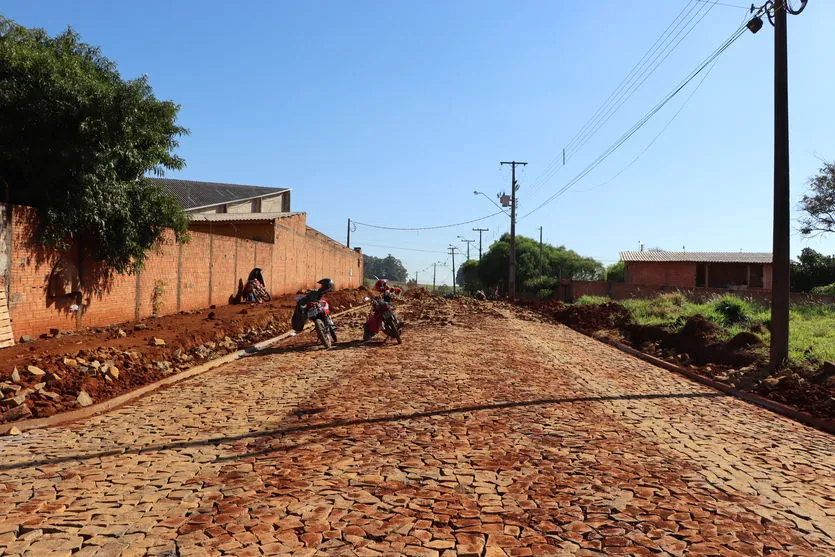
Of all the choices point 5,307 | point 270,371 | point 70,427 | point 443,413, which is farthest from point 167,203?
point 443,413

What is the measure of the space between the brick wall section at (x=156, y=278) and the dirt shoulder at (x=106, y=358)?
40 cm

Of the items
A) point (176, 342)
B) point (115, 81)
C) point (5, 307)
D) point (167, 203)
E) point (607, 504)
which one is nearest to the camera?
point (607, 504)

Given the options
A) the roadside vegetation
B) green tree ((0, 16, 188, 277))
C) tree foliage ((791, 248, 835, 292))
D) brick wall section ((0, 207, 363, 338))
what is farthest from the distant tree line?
green tree ((0, 16, 188, 277))

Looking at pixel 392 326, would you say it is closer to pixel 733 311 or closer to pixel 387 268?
pixel 733 311

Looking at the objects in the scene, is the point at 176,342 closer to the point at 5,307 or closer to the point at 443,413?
the point at 5,307

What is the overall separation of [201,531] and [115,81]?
1229 cm

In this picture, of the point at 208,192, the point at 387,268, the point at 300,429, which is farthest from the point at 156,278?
the point at 387,268

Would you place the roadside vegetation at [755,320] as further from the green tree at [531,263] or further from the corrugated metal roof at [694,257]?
the green tree at [531,263]

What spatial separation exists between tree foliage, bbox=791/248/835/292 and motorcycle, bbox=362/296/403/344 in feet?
124

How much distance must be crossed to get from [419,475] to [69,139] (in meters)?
9.78

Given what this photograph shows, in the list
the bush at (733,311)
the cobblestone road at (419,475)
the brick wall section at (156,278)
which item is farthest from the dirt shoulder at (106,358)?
the bush at (733,311)

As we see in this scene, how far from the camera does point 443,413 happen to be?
24.1 feet

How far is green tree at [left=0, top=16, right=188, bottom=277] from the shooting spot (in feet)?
36.7

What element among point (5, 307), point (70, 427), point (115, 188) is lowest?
point (70, 427)
